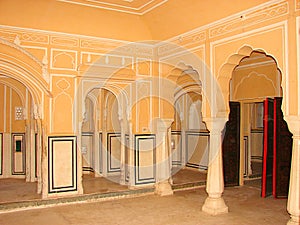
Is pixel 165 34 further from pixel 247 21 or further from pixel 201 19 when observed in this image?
pixel 247 21

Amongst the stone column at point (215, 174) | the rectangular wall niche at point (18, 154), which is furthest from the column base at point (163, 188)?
the rectangular wall niche at point (18, 154)

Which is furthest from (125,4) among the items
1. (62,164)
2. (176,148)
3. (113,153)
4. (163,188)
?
(176,148)

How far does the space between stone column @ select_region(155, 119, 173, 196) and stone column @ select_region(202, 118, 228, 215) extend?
142 cm

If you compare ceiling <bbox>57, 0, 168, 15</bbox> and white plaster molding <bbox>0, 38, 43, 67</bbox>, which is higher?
ceiling <bbox>57, 0, 168, 15</bbox>

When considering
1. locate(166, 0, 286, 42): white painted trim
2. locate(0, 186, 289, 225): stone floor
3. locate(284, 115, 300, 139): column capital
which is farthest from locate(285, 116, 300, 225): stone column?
locate(166, 0, 286, 42): white painted trim

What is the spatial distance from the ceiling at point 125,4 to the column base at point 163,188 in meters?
3.47

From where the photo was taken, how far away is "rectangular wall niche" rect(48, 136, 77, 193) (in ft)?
18.7

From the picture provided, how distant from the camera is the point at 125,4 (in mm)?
5629

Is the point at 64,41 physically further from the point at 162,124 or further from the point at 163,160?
the point at 163,160

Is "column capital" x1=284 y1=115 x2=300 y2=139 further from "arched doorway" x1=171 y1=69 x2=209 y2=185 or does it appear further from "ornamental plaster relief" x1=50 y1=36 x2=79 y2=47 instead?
"arched doorway" x1=171 y1=69 x2=209 y2=185

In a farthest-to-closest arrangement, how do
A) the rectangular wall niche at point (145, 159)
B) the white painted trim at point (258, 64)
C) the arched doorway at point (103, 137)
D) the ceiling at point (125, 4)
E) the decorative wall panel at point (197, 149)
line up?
1. the decorative wall panel at point (197, 149)
2. the arched doorway at point (103, 137)
3. the white painted trim at point (258, 64)
4. the rectangular wall niche at point (145, 159)
5. the ceiling at point (125, 4)

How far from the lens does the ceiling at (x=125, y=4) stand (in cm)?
547

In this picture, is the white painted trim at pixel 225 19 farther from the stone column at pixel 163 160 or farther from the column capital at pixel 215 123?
the stone column at pixel 163 160

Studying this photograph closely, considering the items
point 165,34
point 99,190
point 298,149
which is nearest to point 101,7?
point 165,34
